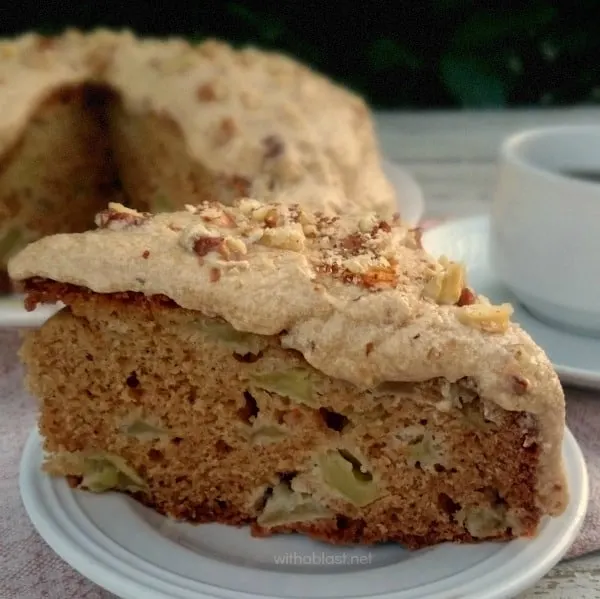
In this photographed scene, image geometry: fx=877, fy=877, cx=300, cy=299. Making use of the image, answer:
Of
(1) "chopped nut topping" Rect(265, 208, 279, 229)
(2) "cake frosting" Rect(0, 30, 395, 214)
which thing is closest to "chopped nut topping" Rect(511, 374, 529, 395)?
(1) "chopped nut topping" Rect(265, 208, 279, 229)

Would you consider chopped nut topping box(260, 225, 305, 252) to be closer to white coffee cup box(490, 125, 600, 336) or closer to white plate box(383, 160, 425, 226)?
white coffee cup box(490, 125, 600, 336)

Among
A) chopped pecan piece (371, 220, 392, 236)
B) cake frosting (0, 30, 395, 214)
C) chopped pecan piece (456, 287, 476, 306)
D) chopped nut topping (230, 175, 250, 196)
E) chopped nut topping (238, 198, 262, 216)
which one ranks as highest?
chopped nut topping (238, 198, 262, 216)

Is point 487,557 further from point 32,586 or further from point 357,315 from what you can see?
point 32,586

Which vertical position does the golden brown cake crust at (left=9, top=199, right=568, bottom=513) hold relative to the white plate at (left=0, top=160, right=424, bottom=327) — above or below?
above

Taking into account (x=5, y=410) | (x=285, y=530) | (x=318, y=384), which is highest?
(x=318, y=384)

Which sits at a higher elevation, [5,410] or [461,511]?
[461,511]

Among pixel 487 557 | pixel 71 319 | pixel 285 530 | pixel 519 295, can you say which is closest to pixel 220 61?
pixel 519 295
